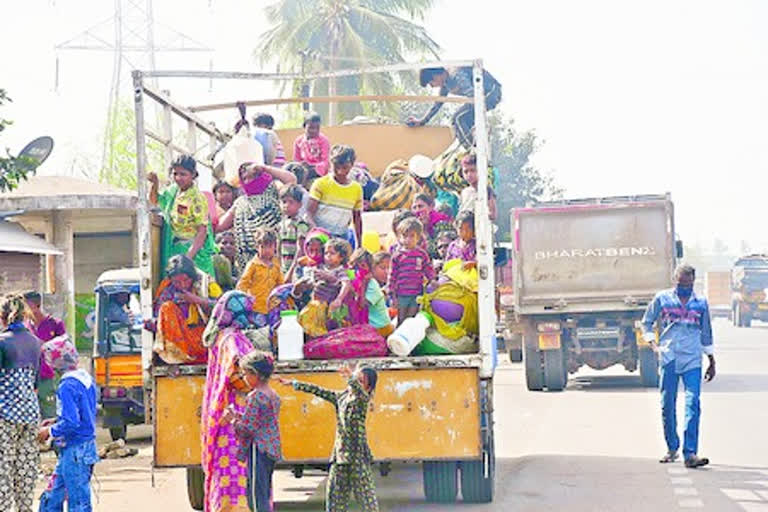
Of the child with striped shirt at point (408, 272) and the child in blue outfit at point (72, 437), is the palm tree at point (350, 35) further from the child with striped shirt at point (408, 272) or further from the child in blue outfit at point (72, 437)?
the child in blue outfit at point (72, 437)

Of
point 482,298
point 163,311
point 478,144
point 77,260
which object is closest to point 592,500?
point 482,298

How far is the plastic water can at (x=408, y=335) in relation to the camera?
8.89 metres

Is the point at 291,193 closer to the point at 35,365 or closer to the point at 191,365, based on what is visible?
the point at 191,365

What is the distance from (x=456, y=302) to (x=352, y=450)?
1815mm

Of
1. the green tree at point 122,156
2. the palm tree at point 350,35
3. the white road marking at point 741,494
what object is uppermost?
the palm tree at point 350,35

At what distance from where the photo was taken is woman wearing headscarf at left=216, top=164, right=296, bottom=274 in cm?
1018

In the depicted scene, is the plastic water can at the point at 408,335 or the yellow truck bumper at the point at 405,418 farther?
the plastic water can at the point at 408,335

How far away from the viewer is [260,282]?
9273 millimetres

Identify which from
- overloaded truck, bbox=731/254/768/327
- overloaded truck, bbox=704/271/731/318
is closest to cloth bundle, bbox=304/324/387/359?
overloaded truck, bbox=731/254/768/327

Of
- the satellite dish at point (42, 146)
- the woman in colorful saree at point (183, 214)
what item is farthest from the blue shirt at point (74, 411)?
the satellite dish at point (42, 146)

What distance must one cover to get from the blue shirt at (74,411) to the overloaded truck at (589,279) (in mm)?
12060

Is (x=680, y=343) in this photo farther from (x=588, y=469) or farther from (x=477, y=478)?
(x=477, y=478)

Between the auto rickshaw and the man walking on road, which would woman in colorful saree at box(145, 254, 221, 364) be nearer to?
the man walking on road

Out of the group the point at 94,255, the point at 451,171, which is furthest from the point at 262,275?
the point at 94,255
